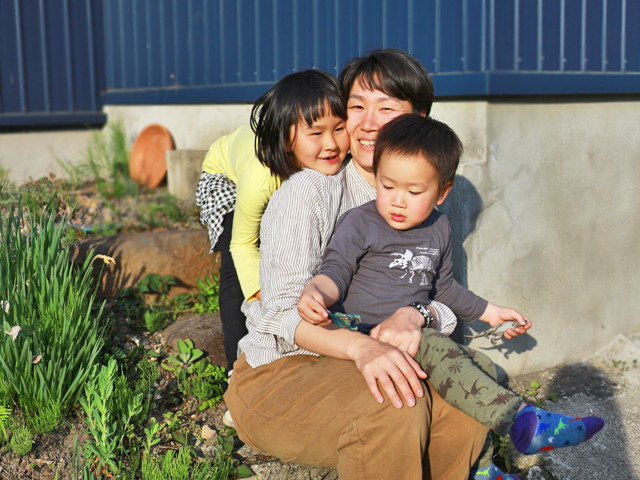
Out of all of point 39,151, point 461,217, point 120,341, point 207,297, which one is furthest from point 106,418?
point 39,151

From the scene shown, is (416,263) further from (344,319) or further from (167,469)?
(167,469)

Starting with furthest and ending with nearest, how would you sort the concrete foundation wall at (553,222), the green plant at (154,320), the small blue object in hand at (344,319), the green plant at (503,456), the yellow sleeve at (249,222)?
the green plant at (154,320) < the concrete foundation wall at (553,222) < the green plant at (503,456) < the yellow sleeve at (249,222) < the small blue object in hand at (344,319)

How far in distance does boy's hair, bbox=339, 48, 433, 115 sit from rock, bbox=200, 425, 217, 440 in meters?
1.55

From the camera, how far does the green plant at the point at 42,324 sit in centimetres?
245

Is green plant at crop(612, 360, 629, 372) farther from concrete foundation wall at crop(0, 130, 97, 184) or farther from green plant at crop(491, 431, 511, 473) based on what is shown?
concrete foundation wall at crop(0, 130, 97, 184)

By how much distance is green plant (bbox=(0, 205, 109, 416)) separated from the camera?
2447 millimetres

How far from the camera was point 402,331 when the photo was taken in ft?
6.63

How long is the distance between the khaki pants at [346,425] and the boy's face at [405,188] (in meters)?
0.53

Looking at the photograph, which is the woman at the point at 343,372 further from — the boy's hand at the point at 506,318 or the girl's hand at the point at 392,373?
the boy's hand at the point at 506,318

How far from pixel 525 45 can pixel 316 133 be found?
4.62ft

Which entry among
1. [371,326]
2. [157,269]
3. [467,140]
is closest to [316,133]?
[371,326]

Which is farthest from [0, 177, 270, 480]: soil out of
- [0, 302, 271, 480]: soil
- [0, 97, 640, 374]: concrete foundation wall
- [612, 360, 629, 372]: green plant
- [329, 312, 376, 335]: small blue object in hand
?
[612, 360, 629, 372]: green plant

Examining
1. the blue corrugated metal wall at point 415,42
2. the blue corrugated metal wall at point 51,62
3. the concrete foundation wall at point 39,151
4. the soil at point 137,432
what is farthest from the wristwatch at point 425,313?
the blue corrugated metal wall at point 51,62

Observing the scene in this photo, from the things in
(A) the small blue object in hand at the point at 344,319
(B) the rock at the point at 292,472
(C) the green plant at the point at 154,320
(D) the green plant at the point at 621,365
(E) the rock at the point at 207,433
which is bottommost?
(D) the green plant at the point at 621,365
